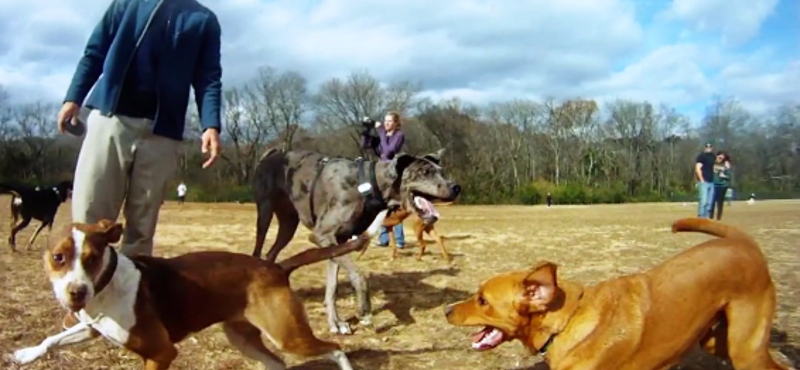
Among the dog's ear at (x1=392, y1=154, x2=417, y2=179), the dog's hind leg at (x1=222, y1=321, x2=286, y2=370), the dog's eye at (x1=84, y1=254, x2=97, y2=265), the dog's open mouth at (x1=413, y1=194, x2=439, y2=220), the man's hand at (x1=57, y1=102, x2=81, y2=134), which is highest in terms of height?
the man's hand at (x1=57, y1=102, x2=81, y2=134)

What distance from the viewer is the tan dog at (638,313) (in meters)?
3.37

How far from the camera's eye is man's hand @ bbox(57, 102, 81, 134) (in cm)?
400

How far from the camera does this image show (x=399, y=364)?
459cm

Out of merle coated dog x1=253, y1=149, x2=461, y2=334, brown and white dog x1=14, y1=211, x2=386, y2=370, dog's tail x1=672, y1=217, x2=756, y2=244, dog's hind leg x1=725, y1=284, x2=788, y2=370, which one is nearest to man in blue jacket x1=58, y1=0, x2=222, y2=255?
brown and white dog x1=14, y1=211, x2=386, y2=370

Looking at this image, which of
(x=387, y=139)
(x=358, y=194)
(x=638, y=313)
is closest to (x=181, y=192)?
(x=387, y=139)

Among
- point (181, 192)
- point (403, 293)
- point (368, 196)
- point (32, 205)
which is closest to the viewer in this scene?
point (368, 196)

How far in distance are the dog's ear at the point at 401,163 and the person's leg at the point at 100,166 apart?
2.69 metres

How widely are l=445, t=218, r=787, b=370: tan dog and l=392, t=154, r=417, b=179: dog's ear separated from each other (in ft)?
8.67

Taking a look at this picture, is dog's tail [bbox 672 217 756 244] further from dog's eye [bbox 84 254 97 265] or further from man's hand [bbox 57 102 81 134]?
man's hand [bbox 57 102 81 134]

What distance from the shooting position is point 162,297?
11.8 feet

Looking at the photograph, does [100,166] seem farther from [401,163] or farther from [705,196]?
[705,196]

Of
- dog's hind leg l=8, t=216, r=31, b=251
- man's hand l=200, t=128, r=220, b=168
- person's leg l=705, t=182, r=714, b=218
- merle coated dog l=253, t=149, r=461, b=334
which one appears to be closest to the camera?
man's hand l=200, t=128, r=220, b=168

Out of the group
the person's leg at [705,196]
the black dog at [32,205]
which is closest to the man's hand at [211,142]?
the black dog at [32,205]

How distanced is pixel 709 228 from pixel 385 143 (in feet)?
20.5
